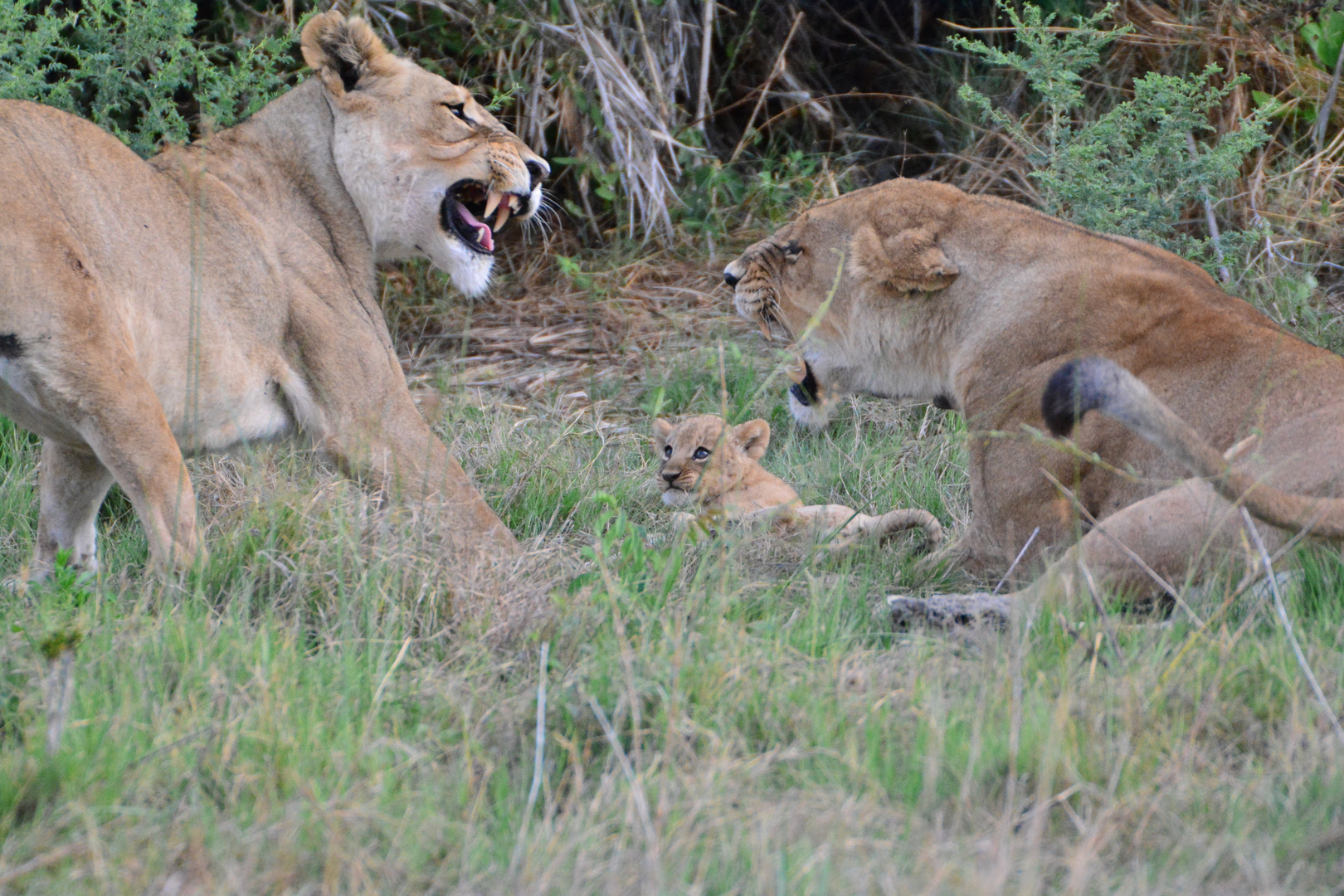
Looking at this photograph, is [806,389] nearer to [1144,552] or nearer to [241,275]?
[1144,552]

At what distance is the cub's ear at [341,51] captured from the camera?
3.53 metres

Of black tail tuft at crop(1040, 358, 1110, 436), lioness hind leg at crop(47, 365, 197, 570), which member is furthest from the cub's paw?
black tail tuft at crop(1040, 358, 1110, 436)

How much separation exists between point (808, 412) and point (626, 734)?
1.98 meters

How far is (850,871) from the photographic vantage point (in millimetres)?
1795

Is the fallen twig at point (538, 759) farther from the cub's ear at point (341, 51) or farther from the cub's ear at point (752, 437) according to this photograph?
the cub's ear at point (752, 437)

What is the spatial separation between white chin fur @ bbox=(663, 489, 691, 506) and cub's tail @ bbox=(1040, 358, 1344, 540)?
183cm

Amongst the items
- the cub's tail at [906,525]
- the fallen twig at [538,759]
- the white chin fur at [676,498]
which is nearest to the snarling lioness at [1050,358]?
the cub's tail at [906,525]

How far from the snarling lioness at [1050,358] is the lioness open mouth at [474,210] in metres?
0.68

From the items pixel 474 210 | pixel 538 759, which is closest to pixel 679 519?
pixel 474 210

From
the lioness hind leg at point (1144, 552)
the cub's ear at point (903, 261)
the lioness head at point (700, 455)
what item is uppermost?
the cub's ear at point (903, 261)

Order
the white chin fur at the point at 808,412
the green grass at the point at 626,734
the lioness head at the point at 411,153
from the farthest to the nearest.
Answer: the white chin fur at the point at 808,412, the lioness head at the point at 411,153, the green grass at the point at 626,734

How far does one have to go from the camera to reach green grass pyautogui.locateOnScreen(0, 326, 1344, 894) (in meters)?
1.84

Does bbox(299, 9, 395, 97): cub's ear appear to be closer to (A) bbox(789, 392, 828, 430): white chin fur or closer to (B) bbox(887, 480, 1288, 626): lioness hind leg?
(A) bbox(789, 392, 828, 430): white chin fur

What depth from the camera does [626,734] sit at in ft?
7.54
